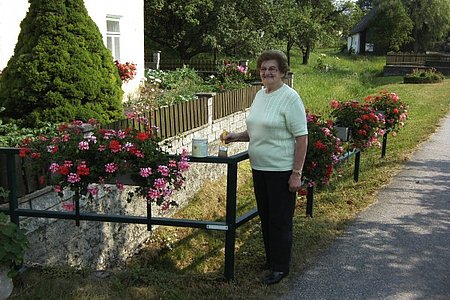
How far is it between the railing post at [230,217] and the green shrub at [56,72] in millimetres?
4365

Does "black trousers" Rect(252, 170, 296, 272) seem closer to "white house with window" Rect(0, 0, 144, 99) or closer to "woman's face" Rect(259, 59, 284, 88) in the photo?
"woman's face" Rect(259, 59, 284, 88)

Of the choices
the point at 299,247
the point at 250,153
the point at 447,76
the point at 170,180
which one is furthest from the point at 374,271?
the point at 447,76

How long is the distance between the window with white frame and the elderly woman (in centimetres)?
977

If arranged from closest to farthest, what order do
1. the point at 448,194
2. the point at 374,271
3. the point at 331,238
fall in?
the point at 374,271 → the point at 331,238 → the point at 448,194

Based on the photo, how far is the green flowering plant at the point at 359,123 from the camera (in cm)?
664

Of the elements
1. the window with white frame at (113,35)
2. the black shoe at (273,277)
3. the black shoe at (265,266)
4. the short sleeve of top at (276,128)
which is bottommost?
the black shoe at (265,266)

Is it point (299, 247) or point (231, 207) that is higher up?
point (231, 207)

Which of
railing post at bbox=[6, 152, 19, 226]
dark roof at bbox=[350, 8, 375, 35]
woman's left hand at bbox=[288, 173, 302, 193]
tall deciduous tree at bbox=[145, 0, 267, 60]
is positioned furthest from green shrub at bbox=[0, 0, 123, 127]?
dark roof at bbox=[350, 8, 375, 35]

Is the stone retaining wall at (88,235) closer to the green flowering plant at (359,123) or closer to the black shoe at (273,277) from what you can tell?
the black shoe at (273,277)

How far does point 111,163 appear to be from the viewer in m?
3.53

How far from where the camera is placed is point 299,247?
4.48 meters

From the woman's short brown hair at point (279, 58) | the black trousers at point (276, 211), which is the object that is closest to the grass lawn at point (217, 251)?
the black trousers at point (276, 211)

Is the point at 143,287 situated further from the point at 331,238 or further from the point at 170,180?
the point at 331,238

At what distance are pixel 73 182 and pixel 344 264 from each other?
2.39m
